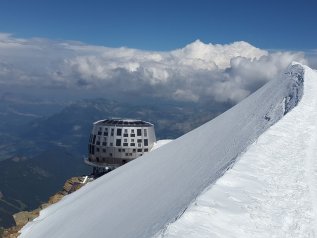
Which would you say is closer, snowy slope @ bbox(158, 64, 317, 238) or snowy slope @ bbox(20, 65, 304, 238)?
snowy slope @ bbox(158, 64, 317, 238)

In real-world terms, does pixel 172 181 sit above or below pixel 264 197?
below

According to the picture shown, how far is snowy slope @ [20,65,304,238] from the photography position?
12.7 metres

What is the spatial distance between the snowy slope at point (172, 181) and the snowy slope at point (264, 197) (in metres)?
0.78

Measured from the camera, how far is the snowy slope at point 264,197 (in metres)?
8.71

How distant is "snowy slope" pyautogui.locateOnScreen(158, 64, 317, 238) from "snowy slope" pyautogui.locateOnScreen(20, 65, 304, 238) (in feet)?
2.57

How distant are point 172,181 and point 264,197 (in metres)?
6.50

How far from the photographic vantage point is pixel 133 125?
303ft

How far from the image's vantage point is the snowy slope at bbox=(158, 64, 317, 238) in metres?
8.71

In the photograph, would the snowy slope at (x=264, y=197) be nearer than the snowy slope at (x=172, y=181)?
Yes

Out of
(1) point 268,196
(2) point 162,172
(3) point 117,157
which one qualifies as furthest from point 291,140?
(3) point 117,157

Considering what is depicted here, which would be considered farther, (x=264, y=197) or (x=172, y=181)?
(x=172, y=181)

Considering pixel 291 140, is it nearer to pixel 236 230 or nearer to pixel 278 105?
pixel 278 105

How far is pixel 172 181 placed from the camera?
16641mm

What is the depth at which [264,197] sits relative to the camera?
416 inches
